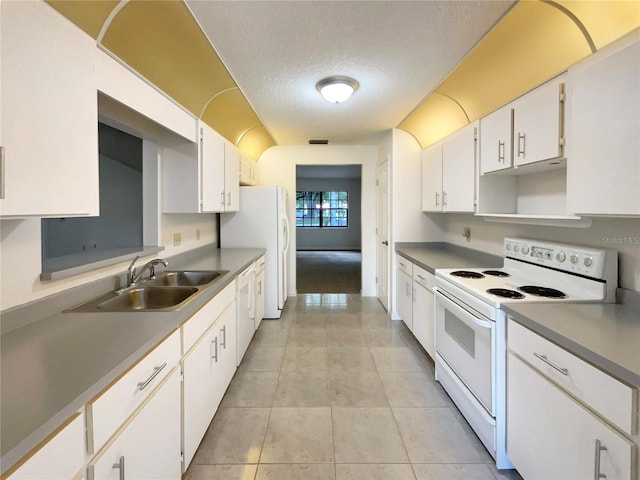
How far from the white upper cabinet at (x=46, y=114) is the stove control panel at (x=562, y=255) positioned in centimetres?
233

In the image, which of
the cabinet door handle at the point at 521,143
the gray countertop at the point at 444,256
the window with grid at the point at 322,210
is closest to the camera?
the cabinet door handle at the point at 521,143

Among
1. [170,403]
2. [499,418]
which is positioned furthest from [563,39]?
[170,403]

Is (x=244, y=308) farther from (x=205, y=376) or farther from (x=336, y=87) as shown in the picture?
Answer: (x=336, y=87)

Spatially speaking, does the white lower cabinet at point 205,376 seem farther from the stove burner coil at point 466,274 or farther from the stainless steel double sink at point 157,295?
the stove burner coil at point 466,274

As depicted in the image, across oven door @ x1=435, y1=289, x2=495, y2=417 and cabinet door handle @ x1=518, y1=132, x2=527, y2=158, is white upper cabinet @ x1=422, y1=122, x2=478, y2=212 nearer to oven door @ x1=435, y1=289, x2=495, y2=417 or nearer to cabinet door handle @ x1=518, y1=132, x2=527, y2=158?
cabinet door handle @ x1=518, y1=132, x2=527, y2=158

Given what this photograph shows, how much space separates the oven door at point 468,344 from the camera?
165 centimetres

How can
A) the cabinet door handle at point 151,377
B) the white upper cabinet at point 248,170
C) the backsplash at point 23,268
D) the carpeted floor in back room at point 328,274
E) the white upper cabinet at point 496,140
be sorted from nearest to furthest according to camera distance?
1. the cabinet door handle at point 151,377
2. the backsplash at point 23,268
3. the white upper cabinet at point 496,140
4. the white upper cabinet at point 248,170
5. the carpeted floor in back room at point 328,274

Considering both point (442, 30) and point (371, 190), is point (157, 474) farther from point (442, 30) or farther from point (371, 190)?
point (371, 190)

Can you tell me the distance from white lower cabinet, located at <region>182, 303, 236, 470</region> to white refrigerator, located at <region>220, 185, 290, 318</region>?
1.59 meters

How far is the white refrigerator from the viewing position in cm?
389

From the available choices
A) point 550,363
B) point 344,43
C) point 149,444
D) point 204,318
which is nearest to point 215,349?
point 204,318

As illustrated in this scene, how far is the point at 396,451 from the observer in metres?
1.75

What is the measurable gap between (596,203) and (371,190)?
11.8ft

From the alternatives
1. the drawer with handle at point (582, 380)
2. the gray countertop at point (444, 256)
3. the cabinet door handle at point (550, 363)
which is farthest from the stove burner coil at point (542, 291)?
the gray countertop at point (444, 256)
